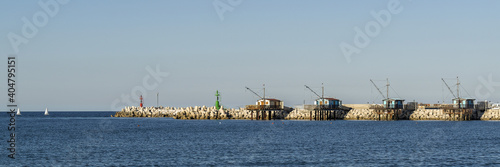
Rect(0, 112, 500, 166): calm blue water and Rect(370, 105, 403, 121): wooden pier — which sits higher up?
Rect(370, 105, 403, 121): wooden pier

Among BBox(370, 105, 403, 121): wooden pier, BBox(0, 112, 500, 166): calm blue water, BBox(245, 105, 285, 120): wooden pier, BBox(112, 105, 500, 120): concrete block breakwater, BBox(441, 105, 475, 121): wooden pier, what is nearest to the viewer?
BBox(0, 112, 500, 166): calm blue water

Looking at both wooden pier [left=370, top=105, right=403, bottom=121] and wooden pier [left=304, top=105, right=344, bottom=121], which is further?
wooden pier [left=304, top=105, right=344, bottom=121]

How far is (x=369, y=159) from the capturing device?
6269cm

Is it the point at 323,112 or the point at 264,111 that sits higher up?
the point at 264,111

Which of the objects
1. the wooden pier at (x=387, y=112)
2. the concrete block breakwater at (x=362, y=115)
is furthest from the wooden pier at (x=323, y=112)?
the wooden pier at (x=387, y=112)

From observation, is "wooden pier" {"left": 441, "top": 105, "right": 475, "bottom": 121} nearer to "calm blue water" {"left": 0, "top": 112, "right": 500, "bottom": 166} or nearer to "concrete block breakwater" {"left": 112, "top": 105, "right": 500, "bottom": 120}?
"concrete block breakwater" {"left": 112, "top": 105, "right": 500, "bottom": 120}

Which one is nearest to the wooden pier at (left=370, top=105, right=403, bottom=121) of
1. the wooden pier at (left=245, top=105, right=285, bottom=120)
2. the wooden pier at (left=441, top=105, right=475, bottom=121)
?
the wooden pier at (left=441, top=105, right=475, bottom=121)

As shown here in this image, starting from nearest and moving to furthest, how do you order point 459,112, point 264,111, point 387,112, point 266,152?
1. point 266,152
2. point 459,112
3. point 387,112
4. point 264,111

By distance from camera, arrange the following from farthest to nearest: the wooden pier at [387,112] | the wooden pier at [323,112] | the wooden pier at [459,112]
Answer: the wooden pier at [323,112]
the wooden pier at [387,112]
the wooden pier at [459,112]

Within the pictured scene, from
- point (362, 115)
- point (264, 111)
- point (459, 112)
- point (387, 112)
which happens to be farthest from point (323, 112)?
point (459, 112)

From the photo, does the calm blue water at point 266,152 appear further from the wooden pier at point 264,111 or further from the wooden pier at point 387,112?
the wooden pier at point 264,111

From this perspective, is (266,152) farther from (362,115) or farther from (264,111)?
(362,115)

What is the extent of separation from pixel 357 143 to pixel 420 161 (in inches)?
832

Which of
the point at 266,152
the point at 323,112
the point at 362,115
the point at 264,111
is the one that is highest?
the point at 264,111
